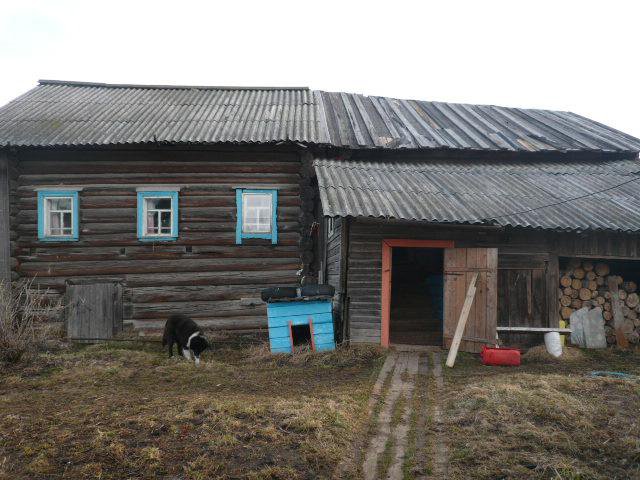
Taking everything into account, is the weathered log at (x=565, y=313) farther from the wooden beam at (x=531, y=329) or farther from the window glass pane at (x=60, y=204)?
the window glass pane at (x=60, y=204)

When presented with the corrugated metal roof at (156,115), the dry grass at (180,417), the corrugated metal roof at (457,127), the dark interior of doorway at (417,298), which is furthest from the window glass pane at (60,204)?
the dark interior of doorway at (417,298)


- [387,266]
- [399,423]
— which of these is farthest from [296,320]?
[399,423]

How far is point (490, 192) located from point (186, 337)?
720cm

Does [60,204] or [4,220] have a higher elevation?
[60,204]

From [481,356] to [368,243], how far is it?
3.05 m

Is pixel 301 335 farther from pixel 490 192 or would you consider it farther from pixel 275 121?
pixel 275 121

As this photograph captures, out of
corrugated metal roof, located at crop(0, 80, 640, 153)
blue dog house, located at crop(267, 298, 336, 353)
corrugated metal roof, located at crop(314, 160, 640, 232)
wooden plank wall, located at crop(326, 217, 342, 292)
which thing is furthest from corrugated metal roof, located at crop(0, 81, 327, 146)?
blue dog house, located at crop(267, 298, 336, 353)

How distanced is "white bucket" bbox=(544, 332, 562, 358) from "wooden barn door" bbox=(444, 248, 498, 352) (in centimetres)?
116

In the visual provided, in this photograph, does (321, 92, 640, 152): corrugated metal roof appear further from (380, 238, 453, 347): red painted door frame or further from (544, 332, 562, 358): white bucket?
(544, 332, 562, 358): white bucket

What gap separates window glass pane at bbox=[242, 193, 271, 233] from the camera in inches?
478

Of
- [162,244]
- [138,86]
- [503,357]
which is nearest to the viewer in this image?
[503,357]

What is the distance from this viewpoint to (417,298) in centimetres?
1306

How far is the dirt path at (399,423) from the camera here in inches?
167

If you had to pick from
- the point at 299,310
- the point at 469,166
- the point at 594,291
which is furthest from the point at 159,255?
the point at 594,291
